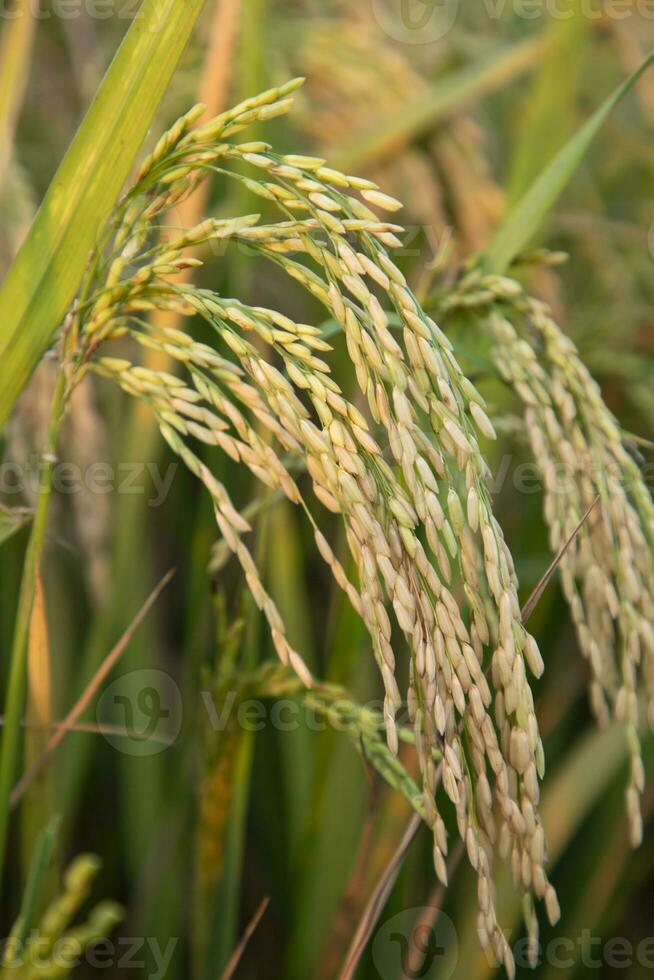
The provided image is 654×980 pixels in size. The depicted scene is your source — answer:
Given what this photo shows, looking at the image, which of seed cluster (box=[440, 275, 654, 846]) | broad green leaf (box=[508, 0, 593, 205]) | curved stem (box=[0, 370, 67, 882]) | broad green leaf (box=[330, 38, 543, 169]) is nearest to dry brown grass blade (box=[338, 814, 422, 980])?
seed cluster (box=[440, 275, 654, 846])

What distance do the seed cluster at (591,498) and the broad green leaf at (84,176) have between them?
28cm

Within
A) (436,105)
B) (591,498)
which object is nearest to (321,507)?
(436,105)

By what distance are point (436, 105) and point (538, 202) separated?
0.55 m

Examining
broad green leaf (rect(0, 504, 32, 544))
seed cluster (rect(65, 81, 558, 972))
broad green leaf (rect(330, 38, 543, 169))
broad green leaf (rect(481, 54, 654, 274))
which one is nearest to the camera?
seed cluster (rect(65, 81, 558, 972))

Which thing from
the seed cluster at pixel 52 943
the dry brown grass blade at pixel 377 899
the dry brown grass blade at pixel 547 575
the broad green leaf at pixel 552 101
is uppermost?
the broad green leaf at pixel 552 101

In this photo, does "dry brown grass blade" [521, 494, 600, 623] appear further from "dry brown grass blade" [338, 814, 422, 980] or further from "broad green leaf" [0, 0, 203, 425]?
"broad green leaf" [0, 0, 203, 425]

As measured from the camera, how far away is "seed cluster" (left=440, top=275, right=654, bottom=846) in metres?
0.65

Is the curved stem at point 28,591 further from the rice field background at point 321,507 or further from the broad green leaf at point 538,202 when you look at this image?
the broad green leaf at point 538,202

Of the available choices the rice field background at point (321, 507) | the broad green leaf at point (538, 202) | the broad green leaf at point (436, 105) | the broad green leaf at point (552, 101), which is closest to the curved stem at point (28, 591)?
the rice field background at point (321, 507)

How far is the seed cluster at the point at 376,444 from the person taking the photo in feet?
1.65

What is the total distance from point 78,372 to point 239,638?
260mm

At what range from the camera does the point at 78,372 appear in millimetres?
557

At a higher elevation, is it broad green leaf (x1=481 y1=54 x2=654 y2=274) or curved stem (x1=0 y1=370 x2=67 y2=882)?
broad green leaf (x1=481 y1=54 x2=654 y2=274)

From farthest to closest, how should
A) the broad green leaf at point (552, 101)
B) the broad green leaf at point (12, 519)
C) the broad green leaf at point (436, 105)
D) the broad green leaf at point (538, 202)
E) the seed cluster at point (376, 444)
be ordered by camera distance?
1. the broad green leaf at point (436, 105)
2. the broad green leaf at point (552, 101)
3. the broad green leaf at point (538, 202)
4. the broad green leaf at point (12, 519)
5. the seed cluster at point (376, 444)
